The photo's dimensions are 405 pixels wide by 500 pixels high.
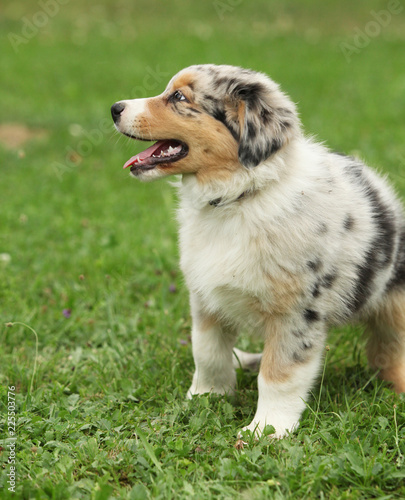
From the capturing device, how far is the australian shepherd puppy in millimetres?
3207

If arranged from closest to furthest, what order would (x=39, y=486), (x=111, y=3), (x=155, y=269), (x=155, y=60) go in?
(x=39, y=486) < (x=155, y=269) < (x=155, y=60) < (x=111, y=3)

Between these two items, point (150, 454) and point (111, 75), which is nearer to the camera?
point (150, 454)

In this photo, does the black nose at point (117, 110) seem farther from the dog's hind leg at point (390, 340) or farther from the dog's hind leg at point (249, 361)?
the dog's hind leg at point (390, 340)

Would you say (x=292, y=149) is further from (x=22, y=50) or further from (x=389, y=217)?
(x=22, y=50)

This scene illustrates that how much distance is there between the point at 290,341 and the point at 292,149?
96 centimetres

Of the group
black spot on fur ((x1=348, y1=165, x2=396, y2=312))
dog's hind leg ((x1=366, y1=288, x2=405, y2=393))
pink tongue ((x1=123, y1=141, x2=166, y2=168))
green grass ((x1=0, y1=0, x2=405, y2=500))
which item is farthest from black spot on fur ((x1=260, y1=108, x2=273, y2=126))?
green grass ((x1=0, y1=0, x2=405, y2=500))

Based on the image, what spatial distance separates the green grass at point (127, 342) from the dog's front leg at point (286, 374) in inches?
4.5

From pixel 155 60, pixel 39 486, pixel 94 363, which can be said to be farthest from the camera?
pixel 155 60

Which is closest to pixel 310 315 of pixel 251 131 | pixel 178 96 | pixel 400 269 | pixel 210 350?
pixel 210 350

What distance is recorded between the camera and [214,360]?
3682mm

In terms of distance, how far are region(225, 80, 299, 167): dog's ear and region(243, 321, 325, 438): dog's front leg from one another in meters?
0.87

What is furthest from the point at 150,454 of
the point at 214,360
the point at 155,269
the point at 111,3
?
the point at 111,3

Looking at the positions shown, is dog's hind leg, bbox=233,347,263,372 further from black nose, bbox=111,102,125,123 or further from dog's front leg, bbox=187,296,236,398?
black nose, bbox=111,102,125,123

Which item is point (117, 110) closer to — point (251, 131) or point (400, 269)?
point (251, 131)
